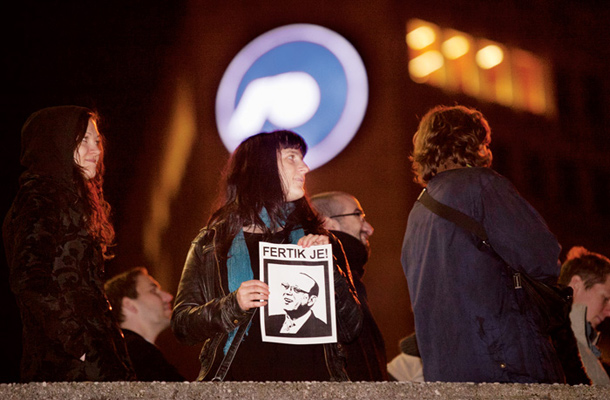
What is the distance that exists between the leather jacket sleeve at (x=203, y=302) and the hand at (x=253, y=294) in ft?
0.21

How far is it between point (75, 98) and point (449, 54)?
1168 cm

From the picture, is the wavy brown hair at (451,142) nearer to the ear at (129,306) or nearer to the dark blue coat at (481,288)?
the dark blue coat at (481,288)

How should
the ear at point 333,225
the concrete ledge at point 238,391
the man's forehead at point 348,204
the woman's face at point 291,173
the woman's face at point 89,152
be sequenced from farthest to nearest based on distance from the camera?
the man's forehead at point 348,204, the ear at point 333,225, the woman's face at point 291,173, the woman's face at point 89,152, the concrete ledge at point 238,391

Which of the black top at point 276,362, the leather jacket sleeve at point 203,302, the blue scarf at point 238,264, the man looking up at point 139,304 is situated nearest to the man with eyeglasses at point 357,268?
the black top at point 276,362

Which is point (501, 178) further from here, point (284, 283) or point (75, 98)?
point (75, 98)

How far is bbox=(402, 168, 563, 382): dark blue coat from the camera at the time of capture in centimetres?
250

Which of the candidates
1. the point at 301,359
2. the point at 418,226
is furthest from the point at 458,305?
the point at 301,359

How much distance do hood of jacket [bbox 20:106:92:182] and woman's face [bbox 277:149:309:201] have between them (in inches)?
33.2

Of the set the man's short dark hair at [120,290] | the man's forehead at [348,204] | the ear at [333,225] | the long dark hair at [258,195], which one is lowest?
the man's short dark hair at [120,290]

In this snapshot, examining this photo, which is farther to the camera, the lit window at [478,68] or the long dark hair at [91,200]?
the lit window at [478,68]

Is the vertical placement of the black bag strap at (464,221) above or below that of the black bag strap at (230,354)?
above

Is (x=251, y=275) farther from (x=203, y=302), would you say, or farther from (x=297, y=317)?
(x=297, y=317)

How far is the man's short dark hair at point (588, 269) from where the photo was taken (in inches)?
176

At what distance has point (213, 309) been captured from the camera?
8.50ft
